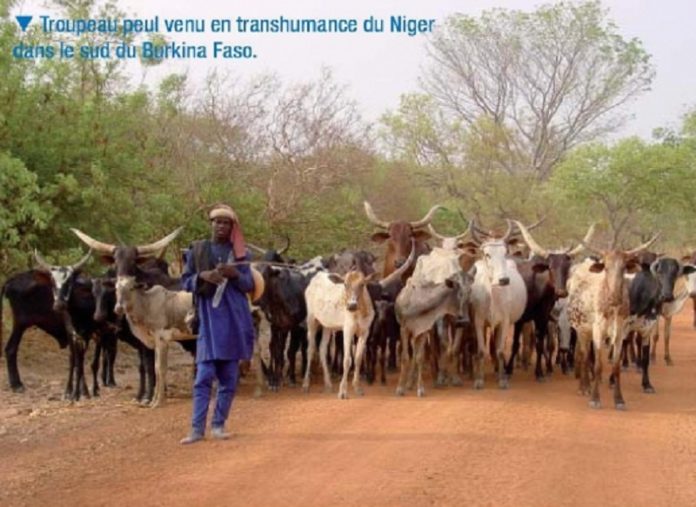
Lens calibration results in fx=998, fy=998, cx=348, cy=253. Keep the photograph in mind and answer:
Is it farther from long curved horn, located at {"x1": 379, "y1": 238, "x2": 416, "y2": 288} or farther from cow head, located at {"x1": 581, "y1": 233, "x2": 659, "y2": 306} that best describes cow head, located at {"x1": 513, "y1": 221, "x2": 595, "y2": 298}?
cow head, located at {"x1": 581, "y1": 233, "x2": 659, "y2": 306}

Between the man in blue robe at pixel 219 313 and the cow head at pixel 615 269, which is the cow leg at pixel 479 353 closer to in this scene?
the cow head at pixel 615 269

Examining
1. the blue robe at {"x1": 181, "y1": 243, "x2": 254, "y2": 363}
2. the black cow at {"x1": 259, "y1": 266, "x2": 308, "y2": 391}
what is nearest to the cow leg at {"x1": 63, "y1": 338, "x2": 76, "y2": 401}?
the black cow at {"x1": 259, "y1": 266, "x2": 308, "y2": 391}

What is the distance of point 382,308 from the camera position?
1371cm

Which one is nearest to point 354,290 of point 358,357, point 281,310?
point 358,357

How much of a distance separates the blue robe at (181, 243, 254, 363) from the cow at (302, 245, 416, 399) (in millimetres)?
2931

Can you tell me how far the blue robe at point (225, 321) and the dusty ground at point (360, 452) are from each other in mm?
821

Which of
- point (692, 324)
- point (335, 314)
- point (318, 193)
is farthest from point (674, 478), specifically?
point (692, 324)

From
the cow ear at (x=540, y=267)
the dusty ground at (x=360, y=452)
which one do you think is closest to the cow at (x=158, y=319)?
the dusty ground at (x=360, y=452)

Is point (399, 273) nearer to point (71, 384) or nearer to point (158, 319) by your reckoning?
point (158, 319)

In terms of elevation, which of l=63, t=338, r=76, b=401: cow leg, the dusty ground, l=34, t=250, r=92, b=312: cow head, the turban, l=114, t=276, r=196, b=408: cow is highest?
the turban

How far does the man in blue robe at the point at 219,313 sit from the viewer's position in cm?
876

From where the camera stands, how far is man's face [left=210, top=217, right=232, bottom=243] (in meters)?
9.00

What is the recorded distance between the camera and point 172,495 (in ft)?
23.2

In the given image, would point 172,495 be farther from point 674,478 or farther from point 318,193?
point 318,193
